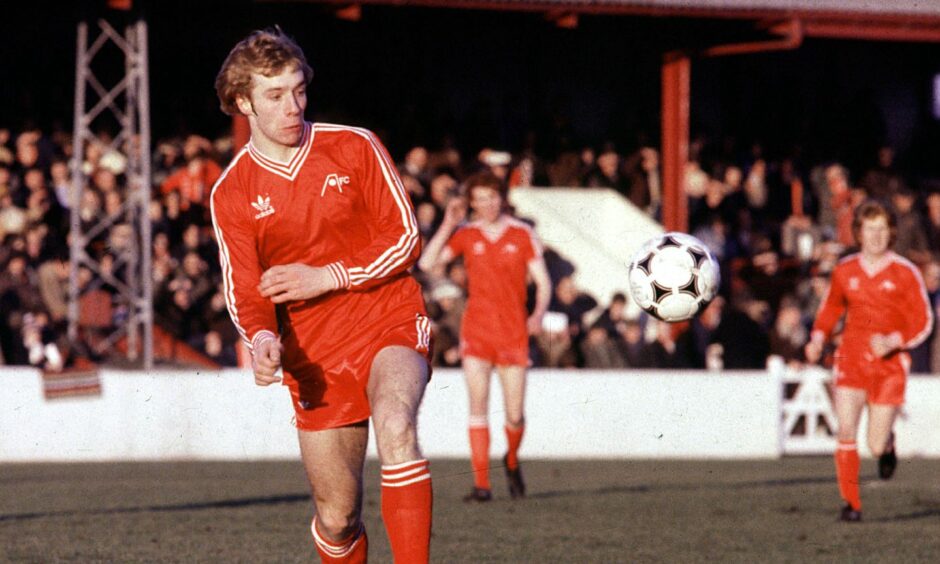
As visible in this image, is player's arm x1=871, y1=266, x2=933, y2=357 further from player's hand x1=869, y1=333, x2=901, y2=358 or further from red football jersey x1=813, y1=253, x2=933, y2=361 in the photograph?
player's hand x1=869, y1=333, x2=901, y2=358

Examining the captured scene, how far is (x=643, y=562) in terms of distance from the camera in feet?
27.8

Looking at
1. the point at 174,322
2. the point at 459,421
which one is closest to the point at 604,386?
the point at 459,421

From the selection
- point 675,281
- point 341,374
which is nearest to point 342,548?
point 341,374

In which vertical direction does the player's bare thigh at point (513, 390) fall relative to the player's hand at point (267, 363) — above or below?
below

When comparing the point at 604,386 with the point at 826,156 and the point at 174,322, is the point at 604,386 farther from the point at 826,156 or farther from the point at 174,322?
the point at 826,156

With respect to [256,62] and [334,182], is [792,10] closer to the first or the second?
[334,182]

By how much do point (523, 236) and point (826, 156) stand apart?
42.3 feet

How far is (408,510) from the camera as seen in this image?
5.79 meters

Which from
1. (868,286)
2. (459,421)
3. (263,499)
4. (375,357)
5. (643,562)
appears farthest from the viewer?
(459,421)

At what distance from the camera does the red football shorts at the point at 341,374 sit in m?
6.22

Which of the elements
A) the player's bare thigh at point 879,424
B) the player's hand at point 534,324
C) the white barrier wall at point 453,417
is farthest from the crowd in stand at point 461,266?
the player's bare thigh at point 879,424

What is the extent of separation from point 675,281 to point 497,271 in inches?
163

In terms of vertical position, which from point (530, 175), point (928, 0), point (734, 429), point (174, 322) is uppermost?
point (928, 0)

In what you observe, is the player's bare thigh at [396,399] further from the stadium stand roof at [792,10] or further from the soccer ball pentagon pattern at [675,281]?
the stadium stand roof at [792,10]
